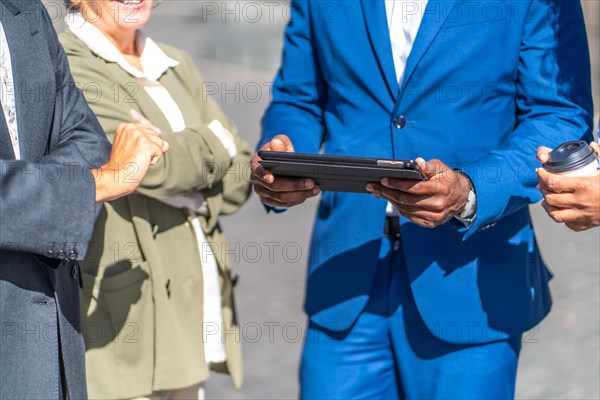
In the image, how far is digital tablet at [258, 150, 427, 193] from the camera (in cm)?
293

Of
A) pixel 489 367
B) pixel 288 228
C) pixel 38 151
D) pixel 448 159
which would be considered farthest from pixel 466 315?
pixel 288 228

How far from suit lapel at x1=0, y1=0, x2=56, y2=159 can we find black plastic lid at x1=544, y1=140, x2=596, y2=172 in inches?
52.6

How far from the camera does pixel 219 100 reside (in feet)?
39.8

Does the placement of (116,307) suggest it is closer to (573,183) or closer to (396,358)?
(396,358)

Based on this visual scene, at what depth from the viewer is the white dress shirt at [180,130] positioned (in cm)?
396

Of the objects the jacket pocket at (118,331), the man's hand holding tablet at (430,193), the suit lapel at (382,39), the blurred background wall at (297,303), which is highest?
the suit lapel at (382,39)

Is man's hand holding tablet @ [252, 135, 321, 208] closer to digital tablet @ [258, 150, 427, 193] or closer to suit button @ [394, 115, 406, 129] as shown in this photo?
digital tablet @ [258, 150, 427, 193]

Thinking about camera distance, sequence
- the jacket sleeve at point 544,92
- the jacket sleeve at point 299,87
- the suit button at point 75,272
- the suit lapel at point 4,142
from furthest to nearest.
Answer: the jacket sleeve at point 299,87 < the jacket sleeve at point 544,92 < the suit button at point 75,272 < the suit lapel at point 4,142

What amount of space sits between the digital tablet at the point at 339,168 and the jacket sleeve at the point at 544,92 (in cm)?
37

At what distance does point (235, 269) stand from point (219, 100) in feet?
16.3

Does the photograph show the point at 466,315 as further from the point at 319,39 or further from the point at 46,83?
the point at 46,83

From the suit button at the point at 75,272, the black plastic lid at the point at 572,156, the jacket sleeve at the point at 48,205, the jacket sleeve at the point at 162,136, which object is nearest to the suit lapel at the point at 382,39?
the black plastic lid at the point at 572,156

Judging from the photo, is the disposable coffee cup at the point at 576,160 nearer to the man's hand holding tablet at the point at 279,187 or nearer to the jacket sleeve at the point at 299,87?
the man's hand holding tablet at the point at 279,187

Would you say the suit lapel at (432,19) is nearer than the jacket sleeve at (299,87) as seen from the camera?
Yes
